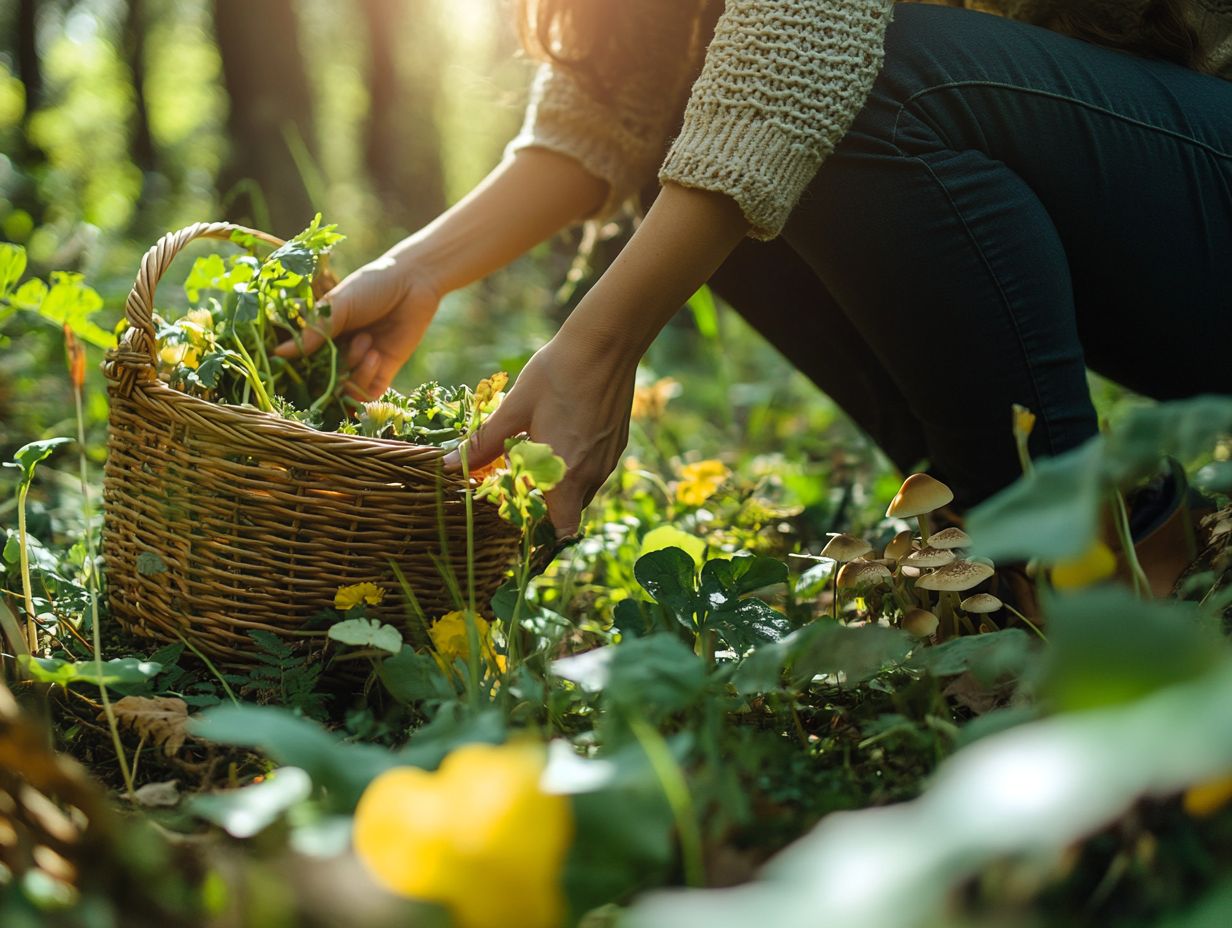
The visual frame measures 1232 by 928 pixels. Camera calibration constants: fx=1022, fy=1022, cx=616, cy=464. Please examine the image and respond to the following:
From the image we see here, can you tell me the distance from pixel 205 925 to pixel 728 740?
39 centimetres

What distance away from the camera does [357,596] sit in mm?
1076

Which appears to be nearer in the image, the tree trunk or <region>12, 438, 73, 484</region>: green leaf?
<region>12, 438, 73, 484</region>: green leaf

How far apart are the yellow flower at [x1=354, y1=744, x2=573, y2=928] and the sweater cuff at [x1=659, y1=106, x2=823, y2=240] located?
2.51 ft

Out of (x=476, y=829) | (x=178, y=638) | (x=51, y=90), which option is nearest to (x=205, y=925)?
(x=476, y=829)

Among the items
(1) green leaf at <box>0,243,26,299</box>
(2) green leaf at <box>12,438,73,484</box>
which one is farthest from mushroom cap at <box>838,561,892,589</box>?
(1) green leaf at <box>0,243,26,299</box>

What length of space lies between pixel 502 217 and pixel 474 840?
125 centimetres

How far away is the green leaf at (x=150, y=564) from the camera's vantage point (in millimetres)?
1129

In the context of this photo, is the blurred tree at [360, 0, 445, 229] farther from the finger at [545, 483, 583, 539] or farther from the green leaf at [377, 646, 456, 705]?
the green leaf at [377, 646, 456, 705]

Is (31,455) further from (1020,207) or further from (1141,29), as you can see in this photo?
(1141,29)

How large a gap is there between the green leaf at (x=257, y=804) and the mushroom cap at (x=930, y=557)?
628 millimetres

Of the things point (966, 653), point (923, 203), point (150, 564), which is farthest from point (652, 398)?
point (966, 653)

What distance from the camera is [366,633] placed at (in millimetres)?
958

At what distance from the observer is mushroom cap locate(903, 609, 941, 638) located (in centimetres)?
101

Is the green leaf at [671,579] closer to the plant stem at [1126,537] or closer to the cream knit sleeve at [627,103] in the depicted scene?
the plant stem at [1126,537]
